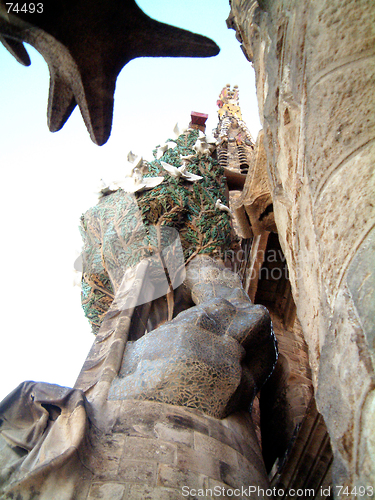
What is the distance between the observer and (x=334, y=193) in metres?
1.52

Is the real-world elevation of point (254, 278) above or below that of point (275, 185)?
below

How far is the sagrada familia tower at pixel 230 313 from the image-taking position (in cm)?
141

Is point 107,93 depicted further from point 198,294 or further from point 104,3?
point 198,294

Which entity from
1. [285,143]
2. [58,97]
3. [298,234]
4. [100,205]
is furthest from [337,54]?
[100,205]

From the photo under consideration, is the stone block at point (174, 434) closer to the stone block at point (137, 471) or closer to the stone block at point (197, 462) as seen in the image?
the stone block at point (197, 462)

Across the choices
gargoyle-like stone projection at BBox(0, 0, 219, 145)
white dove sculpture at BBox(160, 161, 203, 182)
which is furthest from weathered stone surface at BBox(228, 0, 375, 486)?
white dove sculpture at BBox(160, 161, 203, 182)

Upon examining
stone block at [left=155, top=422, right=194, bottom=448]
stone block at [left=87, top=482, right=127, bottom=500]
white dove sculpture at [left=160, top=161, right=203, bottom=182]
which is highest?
white dove sculpture at [left=160, top=161, right=203, bottom=182]

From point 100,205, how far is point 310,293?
16.6 feet

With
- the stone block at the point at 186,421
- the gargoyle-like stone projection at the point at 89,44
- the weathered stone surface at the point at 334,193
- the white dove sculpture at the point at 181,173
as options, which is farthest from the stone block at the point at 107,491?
the white dove sculpture at the point at 181,173

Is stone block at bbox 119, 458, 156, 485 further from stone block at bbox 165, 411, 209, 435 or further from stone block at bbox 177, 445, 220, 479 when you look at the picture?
stone block at bbox 165, 411, 209, 435

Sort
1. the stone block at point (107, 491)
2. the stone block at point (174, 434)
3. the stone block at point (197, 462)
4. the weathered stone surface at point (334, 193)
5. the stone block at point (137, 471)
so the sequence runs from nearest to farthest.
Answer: the weathered stone surface at point (334, 193), the stone block at point (107, 491), the stone block at point (137, 471), the stone block at point (197, 462), the stone block at point (174, 434)

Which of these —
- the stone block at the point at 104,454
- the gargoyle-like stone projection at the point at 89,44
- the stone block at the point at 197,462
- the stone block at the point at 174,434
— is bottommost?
the stone block at the point at 197,462

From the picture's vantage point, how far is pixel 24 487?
2.16 m

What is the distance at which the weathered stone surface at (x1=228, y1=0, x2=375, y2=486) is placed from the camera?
1.25 meters
